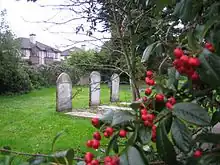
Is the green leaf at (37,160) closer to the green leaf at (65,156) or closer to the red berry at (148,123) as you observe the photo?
the green leaf at (65,156)

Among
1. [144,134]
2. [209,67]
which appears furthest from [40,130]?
[209,67]

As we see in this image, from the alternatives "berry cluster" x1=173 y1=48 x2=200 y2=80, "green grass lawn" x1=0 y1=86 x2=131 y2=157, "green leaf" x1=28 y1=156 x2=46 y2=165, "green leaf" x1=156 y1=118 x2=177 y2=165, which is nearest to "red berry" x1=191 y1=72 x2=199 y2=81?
"berry cluster" x1=173 y1=48 x2=200 y2=80

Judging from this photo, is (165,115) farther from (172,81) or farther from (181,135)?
(172,81)

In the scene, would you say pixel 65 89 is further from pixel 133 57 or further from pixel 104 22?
pixel 133 57

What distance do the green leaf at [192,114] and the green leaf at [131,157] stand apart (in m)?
0.15

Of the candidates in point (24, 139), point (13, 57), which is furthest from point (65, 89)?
point (13, 57)

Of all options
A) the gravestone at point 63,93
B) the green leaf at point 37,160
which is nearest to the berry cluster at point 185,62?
the green leaf at point 37,160

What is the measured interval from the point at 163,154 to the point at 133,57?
2.23 metres

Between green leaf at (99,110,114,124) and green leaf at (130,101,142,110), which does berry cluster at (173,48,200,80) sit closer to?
green leaf at (130,101,142,110)

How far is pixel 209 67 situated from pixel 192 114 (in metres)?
0.15

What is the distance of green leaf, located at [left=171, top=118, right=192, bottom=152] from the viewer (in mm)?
893

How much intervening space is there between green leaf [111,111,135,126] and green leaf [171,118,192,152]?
0.11 meters

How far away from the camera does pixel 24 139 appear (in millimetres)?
7156

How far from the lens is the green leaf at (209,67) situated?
2.64ft
